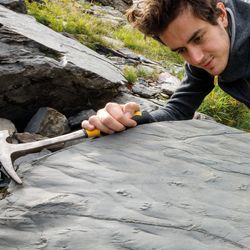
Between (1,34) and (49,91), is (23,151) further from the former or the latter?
(1,34)

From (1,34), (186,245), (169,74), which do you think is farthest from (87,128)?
(169,74)

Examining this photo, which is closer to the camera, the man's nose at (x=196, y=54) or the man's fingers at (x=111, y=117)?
the man's fingers at (x=111, y=117)

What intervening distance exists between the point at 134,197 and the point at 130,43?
20.8ft

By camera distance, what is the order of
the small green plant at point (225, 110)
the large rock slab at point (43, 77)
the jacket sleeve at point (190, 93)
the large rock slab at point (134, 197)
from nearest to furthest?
the large rock slab at point (134, 197), the jacket sleeve at point (190, 93), the large rock slab at point (43, 77), the small green plant at point (225, 110)

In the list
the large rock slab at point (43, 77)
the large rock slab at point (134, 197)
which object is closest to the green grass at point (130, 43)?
the large rock slab at point (43, 77)

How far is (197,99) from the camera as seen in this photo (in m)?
3.65

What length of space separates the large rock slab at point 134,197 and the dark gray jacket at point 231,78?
53cm

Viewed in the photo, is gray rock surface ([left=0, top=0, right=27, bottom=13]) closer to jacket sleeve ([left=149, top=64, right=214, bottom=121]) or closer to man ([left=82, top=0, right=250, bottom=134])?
man ([left=82, top=0, right=250, bottom=134])

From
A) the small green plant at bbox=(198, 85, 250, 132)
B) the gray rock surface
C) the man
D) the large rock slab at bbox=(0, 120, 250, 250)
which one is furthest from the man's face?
the gray rock surface

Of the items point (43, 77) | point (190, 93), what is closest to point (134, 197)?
point (190, 93)

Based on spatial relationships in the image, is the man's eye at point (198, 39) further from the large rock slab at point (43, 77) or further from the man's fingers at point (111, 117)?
the large rock slab at point (43, 77)

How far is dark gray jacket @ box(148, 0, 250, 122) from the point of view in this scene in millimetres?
3102

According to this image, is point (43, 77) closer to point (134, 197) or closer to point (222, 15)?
point (222, 15)

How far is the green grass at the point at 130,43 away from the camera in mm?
6035
